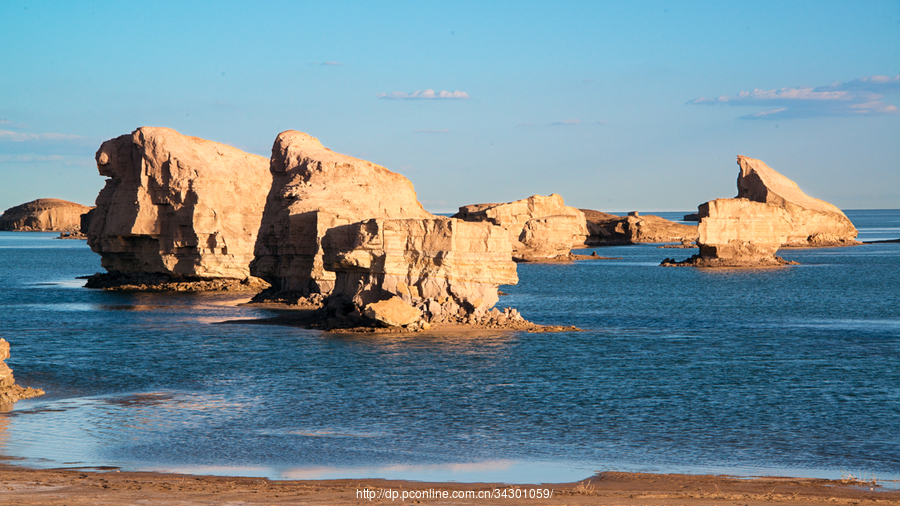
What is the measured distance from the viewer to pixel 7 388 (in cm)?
2492

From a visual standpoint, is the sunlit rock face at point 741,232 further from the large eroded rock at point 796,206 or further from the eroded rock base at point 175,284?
the eroded rock base at point 175,284

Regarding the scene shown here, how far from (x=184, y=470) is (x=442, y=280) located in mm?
25380

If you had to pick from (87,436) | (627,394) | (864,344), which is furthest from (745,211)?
(87,436)

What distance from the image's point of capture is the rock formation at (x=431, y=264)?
136 ft

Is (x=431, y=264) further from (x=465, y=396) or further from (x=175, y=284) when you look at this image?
(x=175, y=284)

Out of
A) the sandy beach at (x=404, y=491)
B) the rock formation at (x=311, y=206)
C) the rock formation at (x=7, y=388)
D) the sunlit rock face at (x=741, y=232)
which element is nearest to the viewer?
the sandy beach at (x=404, y=491)

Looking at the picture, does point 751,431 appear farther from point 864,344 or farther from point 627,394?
point 864,344

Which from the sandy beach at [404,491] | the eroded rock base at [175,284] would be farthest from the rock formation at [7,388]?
the eroded rock base at [175,284]

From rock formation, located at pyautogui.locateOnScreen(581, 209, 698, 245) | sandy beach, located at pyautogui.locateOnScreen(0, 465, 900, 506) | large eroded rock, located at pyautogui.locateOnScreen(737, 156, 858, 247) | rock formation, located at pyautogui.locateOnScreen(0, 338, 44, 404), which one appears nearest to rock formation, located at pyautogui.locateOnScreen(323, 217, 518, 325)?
rock formation, located at pyautogui.locateOnScreen(0, 338, 44, 404)

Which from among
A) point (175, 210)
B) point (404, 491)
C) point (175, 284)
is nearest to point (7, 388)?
point (404, 491)

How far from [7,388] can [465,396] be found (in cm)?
1349

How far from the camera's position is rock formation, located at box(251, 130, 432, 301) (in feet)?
178

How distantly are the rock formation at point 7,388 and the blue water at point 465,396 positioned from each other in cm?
61

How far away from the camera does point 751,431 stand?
70.4 feet
